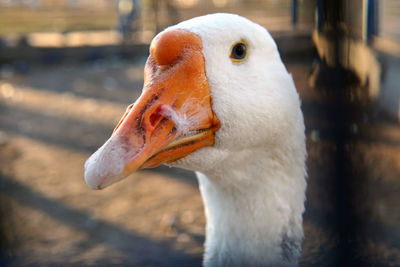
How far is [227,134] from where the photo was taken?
2.86ft

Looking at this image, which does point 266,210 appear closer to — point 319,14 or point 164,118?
point 164,118

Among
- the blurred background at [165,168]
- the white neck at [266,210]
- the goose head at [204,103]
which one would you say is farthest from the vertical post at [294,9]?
the white neck at [266,210]

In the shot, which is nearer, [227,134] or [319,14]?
[319,14]

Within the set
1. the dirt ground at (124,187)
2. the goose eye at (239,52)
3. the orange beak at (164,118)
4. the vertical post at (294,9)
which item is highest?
the vertical post at (294,9)

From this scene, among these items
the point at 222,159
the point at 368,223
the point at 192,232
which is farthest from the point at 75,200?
the point at 368,223

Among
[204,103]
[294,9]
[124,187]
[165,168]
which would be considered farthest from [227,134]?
[165,168]

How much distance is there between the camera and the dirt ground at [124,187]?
72cm

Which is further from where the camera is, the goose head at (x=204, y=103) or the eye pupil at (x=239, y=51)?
the eye pupil at (x=239, y=51)

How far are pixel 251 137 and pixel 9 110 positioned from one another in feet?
13.3

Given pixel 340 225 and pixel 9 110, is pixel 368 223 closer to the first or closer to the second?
pixel 340 225

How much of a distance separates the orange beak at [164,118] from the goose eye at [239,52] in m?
0.09

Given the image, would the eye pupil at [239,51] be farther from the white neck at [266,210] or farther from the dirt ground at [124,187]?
the white neck at [266,210]

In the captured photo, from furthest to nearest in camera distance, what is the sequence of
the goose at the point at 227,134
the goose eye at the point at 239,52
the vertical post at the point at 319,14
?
the goose eye at the point at 239,52 < the goose at the point at 227,134 < the vertical post at the point at 319,14

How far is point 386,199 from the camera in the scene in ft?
3.35
